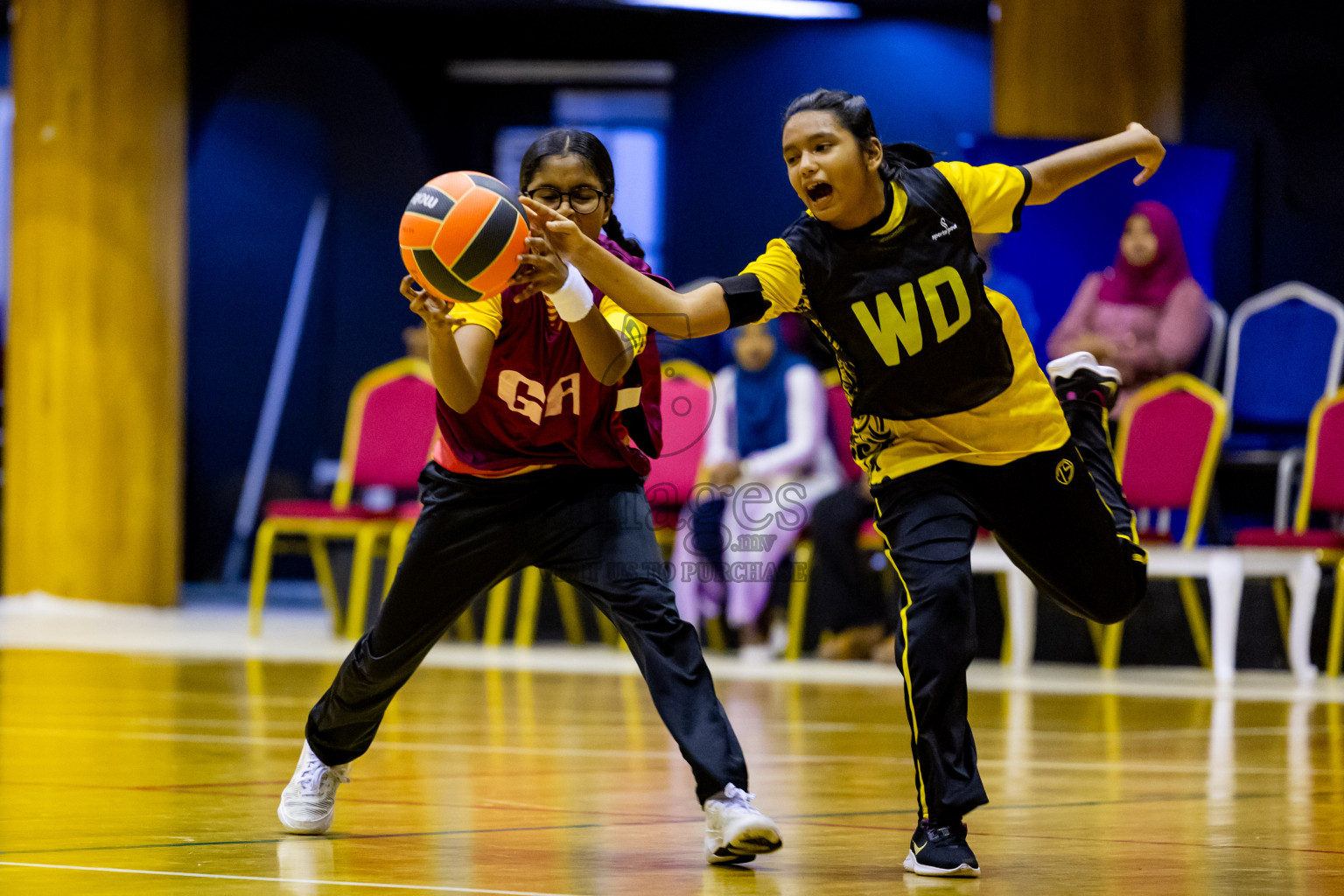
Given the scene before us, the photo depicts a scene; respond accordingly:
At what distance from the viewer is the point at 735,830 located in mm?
2709

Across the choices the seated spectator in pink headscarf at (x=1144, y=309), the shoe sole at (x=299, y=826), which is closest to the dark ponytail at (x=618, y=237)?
the shoe sole at (x=299, y=826)

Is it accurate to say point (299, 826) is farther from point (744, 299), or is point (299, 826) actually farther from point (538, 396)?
point (744, 299)


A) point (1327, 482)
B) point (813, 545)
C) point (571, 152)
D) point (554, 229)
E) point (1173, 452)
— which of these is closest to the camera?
point (554, 229)

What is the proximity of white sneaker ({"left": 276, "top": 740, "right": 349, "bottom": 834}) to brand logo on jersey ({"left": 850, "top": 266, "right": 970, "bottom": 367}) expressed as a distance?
1.26m

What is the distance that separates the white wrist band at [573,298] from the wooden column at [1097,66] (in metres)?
5.98

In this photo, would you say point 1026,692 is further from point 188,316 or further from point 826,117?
point 188,316

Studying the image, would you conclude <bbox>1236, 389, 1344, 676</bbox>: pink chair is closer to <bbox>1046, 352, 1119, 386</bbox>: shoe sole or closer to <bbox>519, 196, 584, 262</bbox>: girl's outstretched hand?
<bbox>1046, 352, 1119, 386</bbox>: shoe sole

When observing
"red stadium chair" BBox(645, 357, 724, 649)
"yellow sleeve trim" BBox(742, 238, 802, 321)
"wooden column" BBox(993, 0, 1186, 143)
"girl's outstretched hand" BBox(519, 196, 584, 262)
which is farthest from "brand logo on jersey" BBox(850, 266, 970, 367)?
"wooden column" BBox(993, 0, 1186, 143)

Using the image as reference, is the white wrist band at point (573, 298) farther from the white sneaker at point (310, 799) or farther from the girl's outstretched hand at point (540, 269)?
the white sneaker at point (310, 799)

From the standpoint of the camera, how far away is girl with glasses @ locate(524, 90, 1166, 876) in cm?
283

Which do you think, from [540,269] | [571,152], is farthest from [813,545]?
[540,269]

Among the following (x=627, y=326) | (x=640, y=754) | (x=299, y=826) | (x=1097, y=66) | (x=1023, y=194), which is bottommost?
(x=640, y=754)

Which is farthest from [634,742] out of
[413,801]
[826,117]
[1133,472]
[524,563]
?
[1133,472]

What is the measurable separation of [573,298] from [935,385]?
27.6 inches
